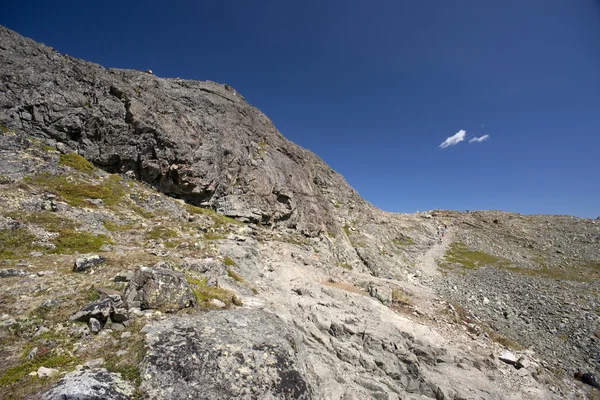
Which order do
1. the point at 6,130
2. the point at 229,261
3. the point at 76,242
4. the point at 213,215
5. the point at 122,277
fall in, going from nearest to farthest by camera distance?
the point at 122,277
the point at 76,242
the point at 229,261
the point at 6,130
the point at 213,215

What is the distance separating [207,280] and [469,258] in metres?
62.9

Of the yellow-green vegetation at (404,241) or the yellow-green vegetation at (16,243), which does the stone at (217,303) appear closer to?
the yellow-green vegetation at (16,243)

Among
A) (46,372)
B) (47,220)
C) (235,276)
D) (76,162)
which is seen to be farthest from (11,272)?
(76,162)

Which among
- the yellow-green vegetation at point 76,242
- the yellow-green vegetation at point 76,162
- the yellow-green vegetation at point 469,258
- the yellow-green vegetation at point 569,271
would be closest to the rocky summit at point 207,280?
the yellow-green vegetation at point 76,242

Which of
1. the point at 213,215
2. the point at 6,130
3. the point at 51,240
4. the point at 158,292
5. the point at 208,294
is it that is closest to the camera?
the point at 158,292

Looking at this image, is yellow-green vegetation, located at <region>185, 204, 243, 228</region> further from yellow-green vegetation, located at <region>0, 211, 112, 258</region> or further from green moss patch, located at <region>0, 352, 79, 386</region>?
green moss patch, located at <region>0, 352, 79, 386</region>

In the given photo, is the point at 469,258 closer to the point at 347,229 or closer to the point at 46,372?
the point at 347,229

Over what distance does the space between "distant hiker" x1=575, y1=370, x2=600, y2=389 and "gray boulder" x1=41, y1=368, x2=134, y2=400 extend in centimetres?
3255

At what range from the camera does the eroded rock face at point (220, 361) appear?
317 inches

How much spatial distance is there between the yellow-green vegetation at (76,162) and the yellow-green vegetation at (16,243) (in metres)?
11.7

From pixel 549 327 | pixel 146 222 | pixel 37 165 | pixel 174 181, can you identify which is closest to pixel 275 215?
pixel 174 181

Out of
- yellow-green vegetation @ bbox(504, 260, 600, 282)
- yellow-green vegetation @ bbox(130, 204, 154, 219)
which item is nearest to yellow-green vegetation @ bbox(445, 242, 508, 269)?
yellow-green vegetation @ bbox(504, 260, 600, 282)

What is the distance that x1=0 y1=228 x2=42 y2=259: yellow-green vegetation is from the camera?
44.8 feet

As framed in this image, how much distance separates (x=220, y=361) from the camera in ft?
29.9
